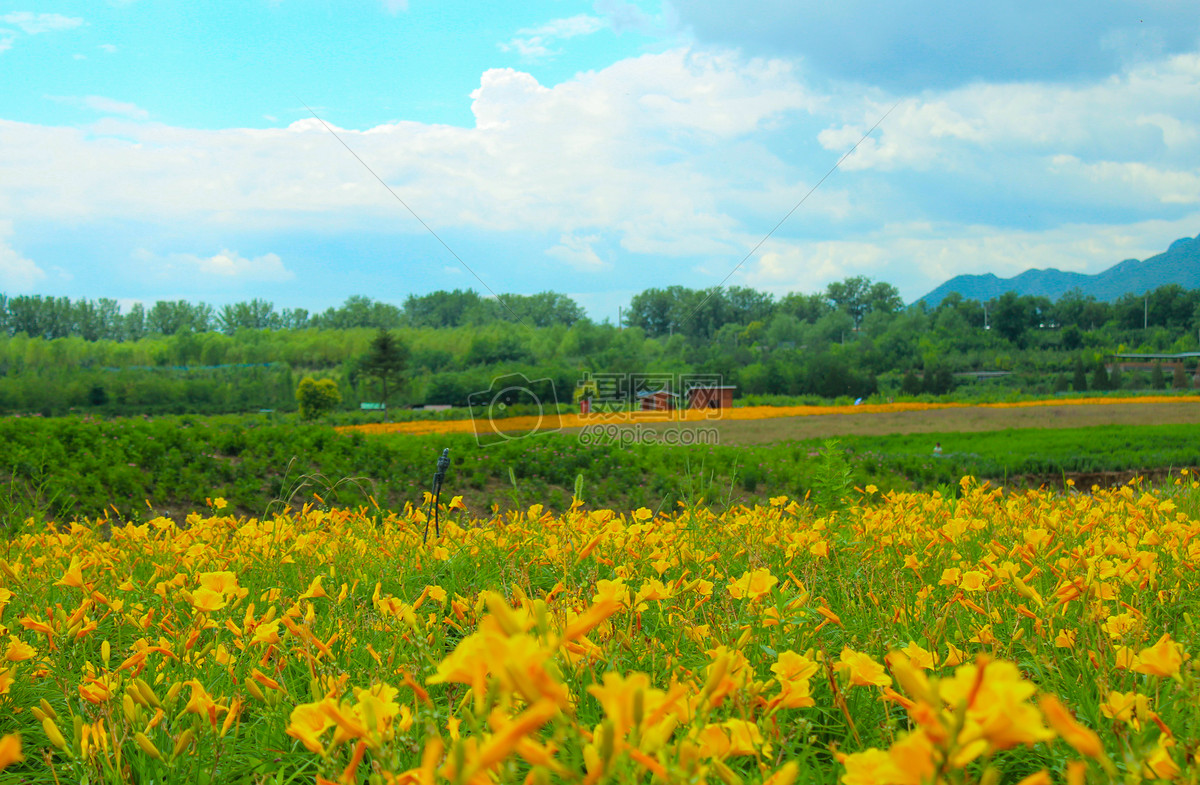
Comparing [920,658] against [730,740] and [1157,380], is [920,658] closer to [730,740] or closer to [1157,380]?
[730,740]

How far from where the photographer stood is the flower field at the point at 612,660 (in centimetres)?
66


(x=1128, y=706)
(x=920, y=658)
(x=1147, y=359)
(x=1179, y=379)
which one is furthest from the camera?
(x=1147, y=359)

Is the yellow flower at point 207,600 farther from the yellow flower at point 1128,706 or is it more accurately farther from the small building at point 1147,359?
the small building at point 1147,359

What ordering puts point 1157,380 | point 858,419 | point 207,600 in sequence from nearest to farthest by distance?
point 207,600 < point 858,419 < point 1157,380

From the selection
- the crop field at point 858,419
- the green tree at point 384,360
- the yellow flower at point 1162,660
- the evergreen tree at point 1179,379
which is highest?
the green tree at point 384,360

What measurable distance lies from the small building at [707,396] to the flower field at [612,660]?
15.1m

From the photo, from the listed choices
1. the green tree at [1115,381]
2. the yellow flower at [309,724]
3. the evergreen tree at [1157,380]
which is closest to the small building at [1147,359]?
the evergreen tree at [1157,380]

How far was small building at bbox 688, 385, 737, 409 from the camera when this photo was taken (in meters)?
18.4

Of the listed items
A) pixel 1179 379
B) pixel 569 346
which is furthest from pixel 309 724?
pixel 1179 379

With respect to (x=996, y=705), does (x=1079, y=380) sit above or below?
below

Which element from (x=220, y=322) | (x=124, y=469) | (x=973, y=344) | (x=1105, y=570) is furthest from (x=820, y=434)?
(x=220, y=322)

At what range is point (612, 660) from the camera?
4.61ft

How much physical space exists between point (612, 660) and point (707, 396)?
17983 mm

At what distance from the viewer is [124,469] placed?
6883 millimetres
